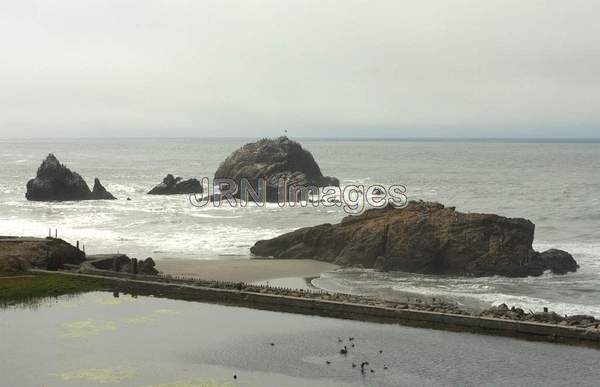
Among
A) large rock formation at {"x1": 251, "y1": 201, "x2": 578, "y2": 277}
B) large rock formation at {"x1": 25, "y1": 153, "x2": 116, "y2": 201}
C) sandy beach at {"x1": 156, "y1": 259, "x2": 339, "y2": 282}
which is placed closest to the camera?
sandy beach at {"x1": 156, "y1": 259, "x2": 339, "y2": 282}

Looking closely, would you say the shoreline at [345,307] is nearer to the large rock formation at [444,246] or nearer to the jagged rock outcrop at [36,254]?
the jagged rock outcrop at [36,254]

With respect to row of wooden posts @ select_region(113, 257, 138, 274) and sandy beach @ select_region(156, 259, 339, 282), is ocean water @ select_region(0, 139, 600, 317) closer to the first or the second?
sandy beach @ select_region(156, 259, 339, 282)

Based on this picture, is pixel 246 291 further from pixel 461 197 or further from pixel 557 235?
pixel 461 197

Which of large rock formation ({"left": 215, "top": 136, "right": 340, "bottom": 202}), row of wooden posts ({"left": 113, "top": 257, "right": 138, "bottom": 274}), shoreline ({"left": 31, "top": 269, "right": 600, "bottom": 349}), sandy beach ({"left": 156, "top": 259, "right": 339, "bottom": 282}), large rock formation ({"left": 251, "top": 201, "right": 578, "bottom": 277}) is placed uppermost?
large rock formation ({"left": 215, "top": 136, "right": 340, "bottom": 202})

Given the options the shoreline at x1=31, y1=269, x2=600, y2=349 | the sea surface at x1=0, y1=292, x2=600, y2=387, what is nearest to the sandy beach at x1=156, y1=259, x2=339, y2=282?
the shoreline at x1=31, y1=269, x2=600, y2=349

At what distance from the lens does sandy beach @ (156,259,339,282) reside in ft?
166

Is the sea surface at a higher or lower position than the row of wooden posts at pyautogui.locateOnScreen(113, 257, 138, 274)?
lower

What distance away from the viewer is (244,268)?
5394 centimetres

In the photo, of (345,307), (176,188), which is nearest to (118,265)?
(345,307)

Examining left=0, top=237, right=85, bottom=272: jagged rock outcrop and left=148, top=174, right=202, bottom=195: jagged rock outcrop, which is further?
left=148, top=174, right=202, bottom=195: jagged rock outcrop

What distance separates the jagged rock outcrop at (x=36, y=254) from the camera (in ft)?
158

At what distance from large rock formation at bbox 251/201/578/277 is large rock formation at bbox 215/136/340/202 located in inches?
1924

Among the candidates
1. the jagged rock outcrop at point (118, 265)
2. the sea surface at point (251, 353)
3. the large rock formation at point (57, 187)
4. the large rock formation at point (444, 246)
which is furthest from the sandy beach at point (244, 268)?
the large rock formation at point (57, 187)

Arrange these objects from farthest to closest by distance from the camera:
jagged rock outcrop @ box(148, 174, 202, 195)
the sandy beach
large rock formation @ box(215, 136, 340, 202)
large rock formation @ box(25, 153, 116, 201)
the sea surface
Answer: jagged rock outcrop @ box(148, 174, 202, 195), large rock formation @ box(215, 136, 340, 202), large rock formation @ box(25, 153, 116, 201), the sandy beach, the sea surface
